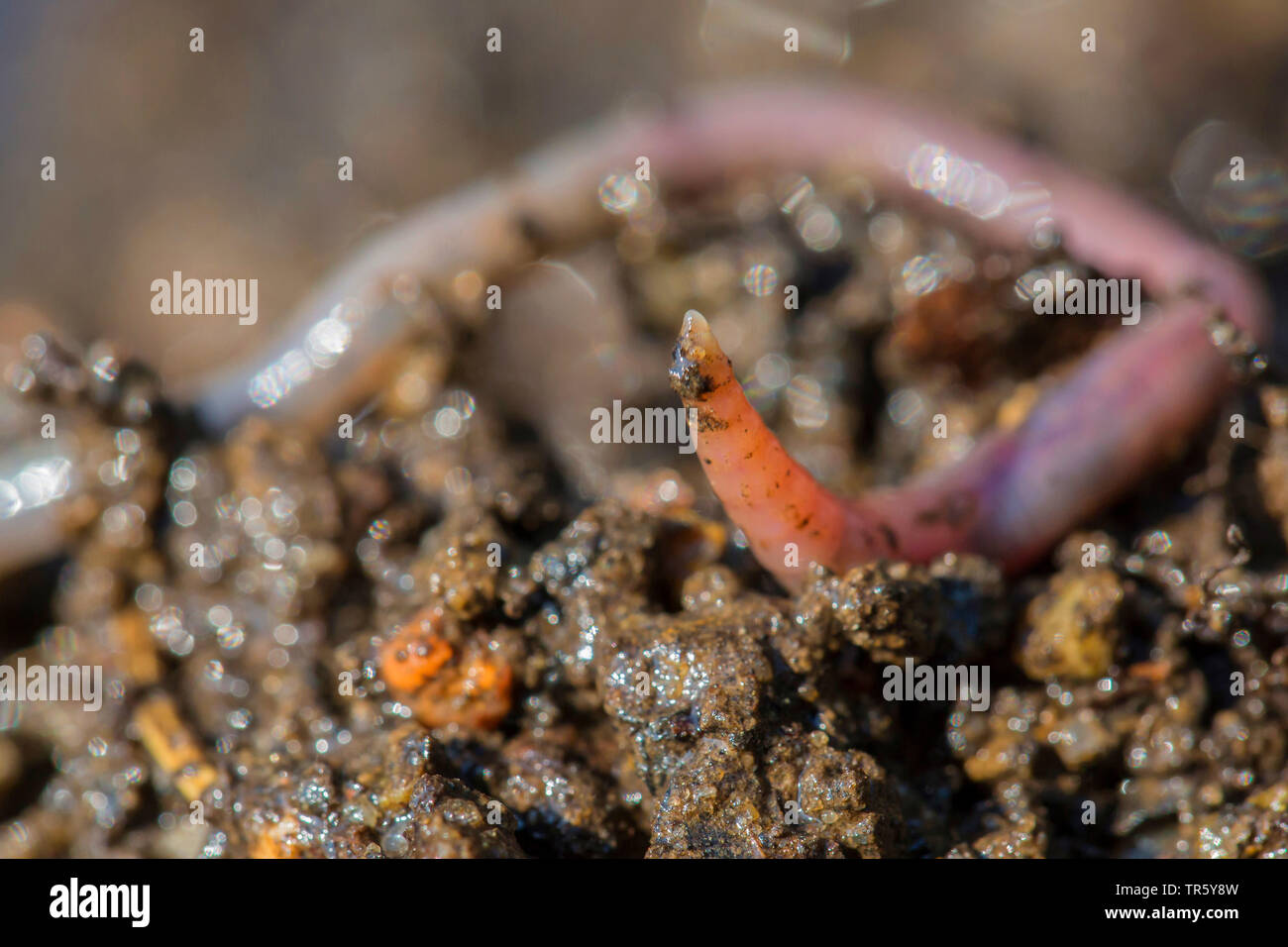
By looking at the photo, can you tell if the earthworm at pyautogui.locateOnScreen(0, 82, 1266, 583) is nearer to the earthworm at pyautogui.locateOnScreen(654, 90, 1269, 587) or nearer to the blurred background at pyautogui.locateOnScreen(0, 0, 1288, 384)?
the earthworm at pyautogui.locateOnScreen(654, 90, 1269, 587)

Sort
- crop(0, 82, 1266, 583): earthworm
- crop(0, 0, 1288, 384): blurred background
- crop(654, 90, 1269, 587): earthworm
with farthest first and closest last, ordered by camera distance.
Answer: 1. crop(0, 0, 1288, 384): blurred background
2. crop(0, 82, 1266, 583): earthworm
3. crop(654, 90, 1269, 587): earthworm

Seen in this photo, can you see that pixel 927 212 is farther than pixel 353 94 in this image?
No

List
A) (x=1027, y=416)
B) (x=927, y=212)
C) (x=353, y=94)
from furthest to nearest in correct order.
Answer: (x=353, y=94) < (x=927, y=212) < (x=1027, y=416)

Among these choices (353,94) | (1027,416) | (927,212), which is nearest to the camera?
(1027,416)

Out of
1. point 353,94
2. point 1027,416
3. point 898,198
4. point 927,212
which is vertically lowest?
point 1027,416

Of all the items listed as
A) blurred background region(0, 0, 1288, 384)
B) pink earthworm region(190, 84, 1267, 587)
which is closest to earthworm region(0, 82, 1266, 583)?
pink earthworm region(190, 84, 1267, 587)

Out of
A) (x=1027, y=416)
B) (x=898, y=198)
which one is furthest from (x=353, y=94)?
(x=1027, y=416)

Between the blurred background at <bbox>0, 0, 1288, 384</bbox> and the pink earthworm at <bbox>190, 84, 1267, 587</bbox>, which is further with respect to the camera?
the blurred background at <bbox>0, 0, 1288, 384</bbox>

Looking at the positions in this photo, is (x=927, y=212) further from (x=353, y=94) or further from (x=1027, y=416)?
(x=353, y=94)
